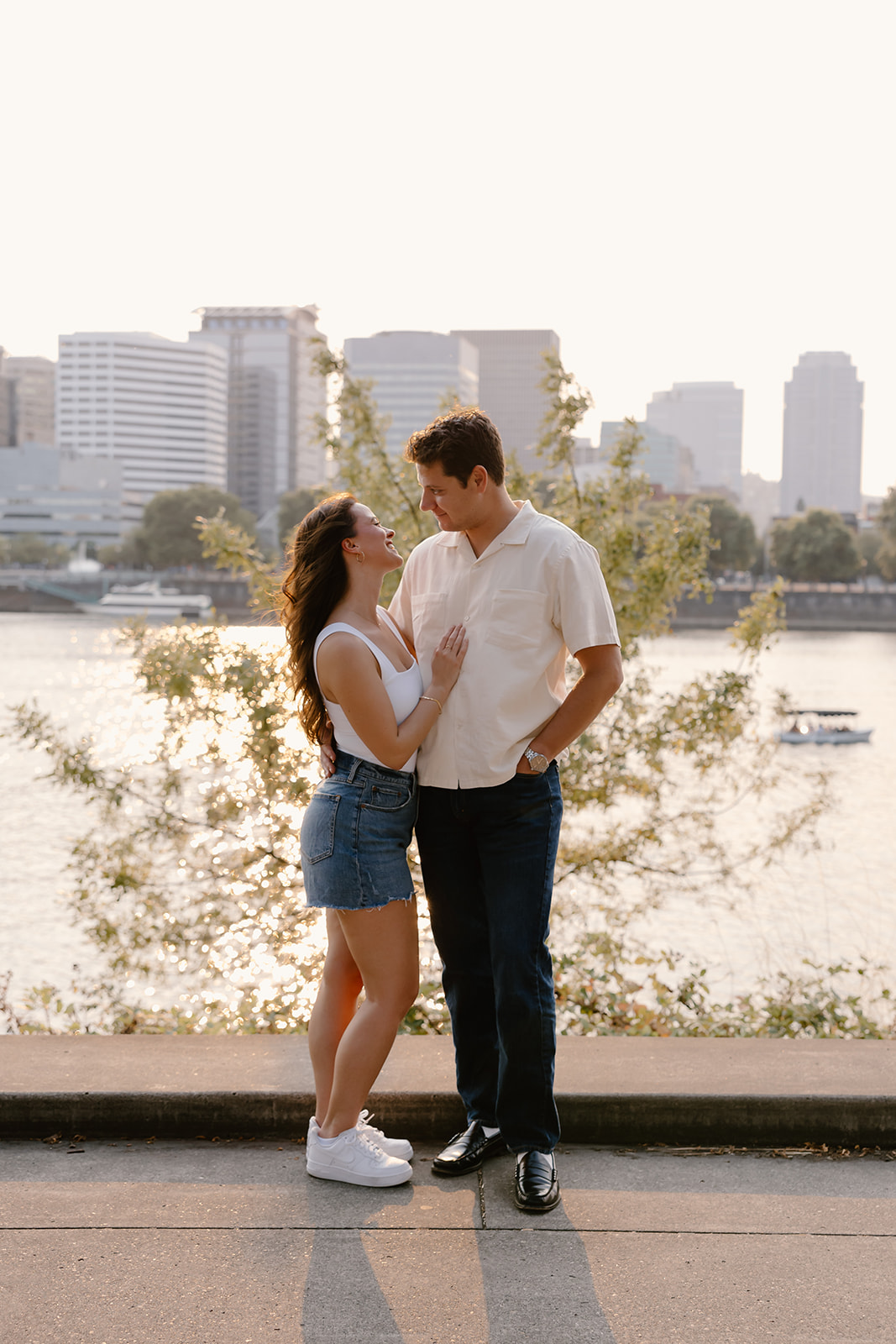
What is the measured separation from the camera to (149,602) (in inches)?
3255

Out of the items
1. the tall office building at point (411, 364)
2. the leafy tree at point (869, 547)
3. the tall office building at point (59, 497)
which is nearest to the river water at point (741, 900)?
the tall office building at point (411, 364)

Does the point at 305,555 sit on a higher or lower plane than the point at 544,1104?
higher

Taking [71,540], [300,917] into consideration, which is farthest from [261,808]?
[71,540]

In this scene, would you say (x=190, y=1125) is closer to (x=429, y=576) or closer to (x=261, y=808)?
(x=429, y=576)

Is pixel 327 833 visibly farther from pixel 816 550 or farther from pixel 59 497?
pixel 59 497

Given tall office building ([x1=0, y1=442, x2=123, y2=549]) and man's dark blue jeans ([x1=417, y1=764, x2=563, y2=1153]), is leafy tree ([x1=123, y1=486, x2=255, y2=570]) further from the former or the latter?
man's dark blue jeans ([x1=417, y1=764, x2=563, y2=1153])

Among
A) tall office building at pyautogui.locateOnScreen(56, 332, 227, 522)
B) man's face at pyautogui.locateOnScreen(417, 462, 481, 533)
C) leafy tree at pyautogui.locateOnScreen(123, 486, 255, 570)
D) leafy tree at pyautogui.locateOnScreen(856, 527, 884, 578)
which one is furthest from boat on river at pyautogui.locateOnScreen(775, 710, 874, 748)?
tall office building at pyautogui.locateOnScreen(56, 332, 227, 522)

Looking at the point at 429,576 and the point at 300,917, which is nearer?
the point at 429,576

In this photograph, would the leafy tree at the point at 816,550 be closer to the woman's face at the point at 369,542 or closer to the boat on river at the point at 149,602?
the boat on river at the point at 149,602

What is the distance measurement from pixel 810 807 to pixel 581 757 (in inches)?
53.9

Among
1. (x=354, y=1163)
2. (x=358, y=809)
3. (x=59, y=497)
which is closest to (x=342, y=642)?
(x=358, y=809)

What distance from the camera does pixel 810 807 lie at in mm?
7105

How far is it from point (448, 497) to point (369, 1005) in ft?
4.16

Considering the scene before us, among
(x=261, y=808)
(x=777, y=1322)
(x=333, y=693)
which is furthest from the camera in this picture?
(x=261, y=808)
